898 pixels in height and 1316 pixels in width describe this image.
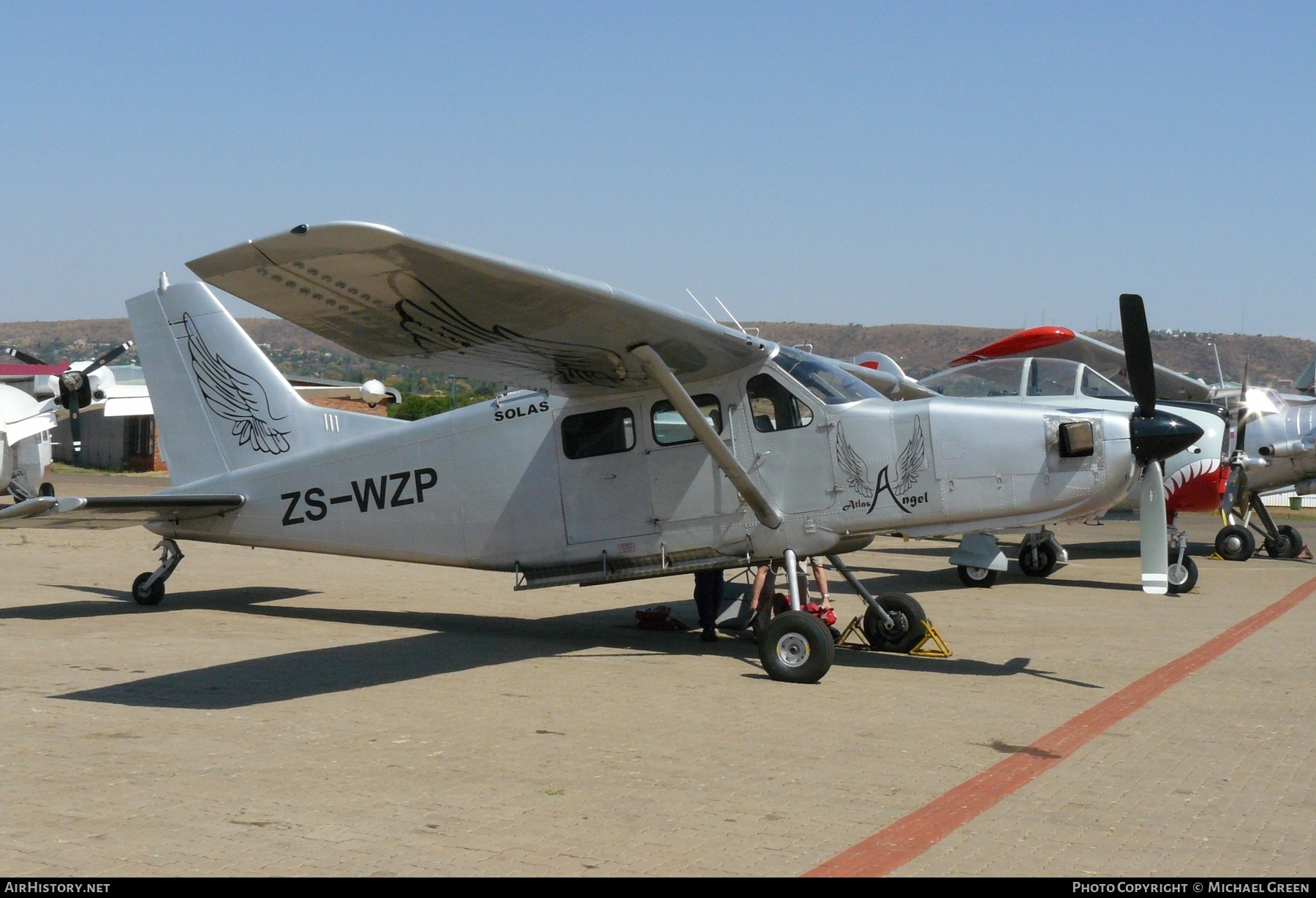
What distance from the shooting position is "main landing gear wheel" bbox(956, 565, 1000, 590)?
54.2ft

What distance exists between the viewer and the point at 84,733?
695 centimetres

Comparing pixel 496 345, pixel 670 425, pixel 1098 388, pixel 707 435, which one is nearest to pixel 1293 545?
pixel 1098 388

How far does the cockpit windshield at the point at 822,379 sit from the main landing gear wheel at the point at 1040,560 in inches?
366

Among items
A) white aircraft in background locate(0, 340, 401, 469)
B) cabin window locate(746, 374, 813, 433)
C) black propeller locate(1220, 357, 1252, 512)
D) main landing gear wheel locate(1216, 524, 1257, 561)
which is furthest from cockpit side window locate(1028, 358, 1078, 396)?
white aircraft in background locate(0, 340, 401, 469)

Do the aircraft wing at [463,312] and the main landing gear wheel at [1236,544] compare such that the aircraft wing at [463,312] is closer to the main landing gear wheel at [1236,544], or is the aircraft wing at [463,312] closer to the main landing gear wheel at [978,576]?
the main landing gear wheel at [978,576]

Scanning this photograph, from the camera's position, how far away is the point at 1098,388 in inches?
592

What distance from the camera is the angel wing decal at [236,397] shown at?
12156 mm

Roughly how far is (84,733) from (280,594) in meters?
7.31

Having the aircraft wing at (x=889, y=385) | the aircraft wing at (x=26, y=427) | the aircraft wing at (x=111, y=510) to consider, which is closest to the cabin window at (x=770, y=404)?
the aircraft wing at (x=889, y=385)

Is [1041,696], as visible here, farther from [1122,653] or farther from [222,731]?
[222,731]

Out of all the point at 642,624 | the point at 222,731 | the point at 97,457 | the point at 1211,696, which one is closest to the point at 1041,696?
the point at 1211,696

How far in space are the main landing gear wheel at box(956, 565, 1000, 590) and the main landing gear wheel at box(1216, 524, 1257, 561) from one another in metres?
6.47

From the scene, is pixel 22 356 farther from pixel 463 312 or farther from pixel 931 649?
pixel 931 649

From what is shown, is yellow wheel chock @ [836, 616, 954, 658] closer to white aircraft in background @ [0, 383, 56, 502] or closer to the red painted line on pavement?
the red painted line on pavement
